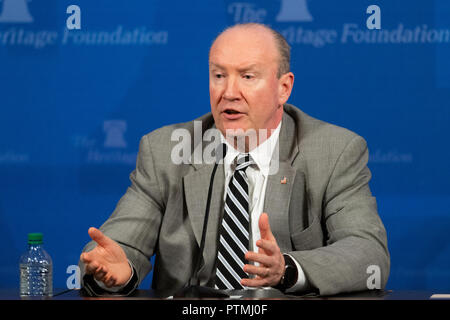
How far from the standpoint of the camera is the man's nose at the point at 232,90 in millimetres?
2387

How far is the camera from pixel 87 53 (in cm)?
350

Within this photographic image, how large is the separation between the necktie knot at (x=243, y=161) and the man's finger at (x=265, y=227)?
0.52 meters

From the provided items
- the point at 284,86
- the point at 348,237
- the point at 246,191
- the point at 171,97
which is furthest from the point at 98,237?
the point at 171,97

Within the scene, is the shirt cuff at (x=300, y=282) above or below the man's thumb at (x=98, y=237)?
below

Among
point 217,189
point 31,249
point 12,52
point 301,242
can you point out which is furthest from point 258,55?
point 12,52

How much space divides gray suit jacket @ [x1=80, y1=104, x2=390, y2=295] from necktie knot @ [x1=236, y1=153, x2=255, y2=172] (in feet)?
0.22

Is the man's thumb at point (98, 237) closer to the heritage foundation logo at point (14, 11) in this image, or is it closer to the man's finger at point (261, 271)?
the man's finger at point (261, 271)

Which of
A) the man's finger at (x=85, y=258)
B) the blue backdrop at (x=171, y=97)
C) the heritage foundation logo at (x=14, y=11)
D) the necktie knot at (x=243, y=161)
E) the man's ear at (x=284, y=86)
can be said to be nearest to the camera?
the man's finger at (x=85, y=258)

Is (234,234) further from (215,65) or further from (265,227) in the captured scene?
(215,65)

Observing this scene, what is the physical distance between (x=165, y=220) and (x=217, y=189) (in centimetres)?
22

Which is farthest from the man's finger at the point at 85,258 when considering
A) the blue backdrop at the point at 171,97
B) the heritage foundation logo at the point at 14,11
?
the heritage foundation logo at the point at 14,11

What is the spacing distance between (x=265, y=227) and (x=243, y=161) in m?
0.58

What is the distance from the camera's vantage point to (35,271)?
7.15ft
